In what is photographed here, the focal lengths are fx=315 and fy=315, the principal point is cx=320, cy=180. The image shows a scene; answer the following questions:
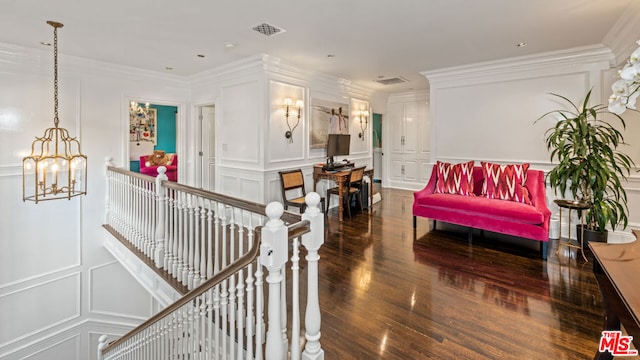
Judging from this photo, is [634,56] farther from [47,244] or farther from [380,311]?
[47,244]

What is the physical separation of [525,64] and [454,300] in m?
3.85

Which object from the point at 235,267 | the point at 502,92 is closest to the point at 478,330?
the point at 235,267

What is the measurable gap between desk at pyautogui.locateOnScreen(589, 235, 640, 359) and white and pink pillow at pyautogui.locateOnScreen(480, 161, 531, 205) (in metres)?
2.64

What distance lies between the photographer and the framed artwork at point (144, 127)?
26.7ft

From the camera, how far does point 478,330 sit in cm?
218

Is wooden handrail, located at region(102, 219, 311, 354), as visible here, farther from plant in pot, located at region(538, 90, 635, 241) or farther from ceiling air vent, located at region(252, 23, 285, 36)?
plant in pot, located at region(538, 90, 635, 241)

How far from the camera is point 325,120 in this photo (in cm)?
577

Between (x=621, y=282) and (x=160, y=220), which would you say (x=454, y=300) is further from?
(x=160, y=220)

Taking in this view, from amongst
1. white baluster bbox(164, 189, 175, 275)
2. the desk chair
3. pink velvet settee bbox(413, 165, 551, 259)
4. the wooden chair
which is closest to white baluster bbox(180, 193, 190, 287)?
white baluster bbox(164, 189, 175, 275)

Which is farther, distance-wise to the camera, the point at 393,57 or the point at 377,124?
the point at 377,124

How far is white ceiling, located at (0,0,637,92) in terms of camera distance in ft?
9.25

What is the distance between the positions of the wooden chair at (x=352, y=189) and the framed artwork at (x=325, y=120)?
0.83 meters

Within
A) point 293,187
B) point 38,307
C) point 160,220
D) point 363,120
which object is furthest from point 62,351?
point 363,120

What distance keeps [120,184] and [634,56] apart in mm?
5007
